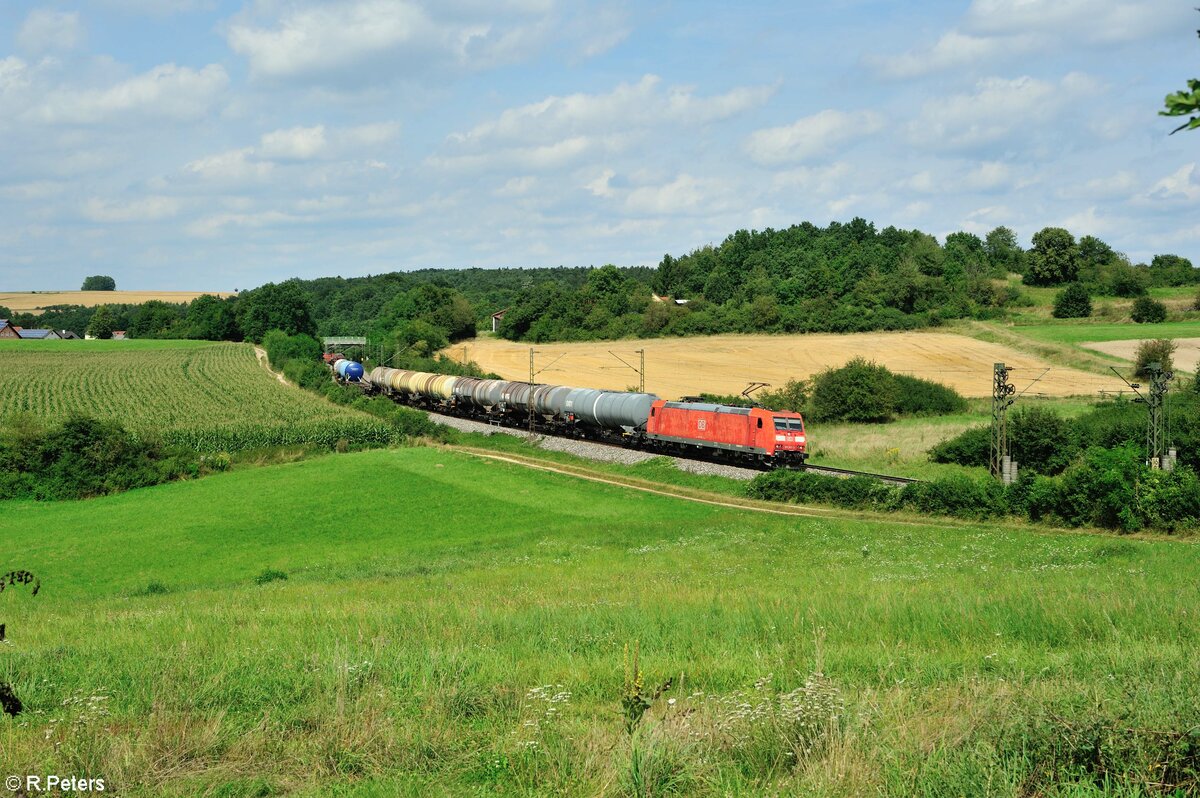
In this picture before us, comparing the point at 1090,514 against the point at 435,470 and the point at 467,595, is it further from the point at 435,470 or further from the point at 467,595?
the point at 435,470

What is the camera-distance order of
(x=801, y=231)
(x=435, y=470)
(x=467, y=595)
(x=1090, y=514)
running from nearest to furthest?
(x=467, y=595), (x=1090, y=514), (x=435, y=470), (x=801, y=231)

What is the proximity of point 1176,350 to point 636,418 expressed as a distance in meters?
53.0

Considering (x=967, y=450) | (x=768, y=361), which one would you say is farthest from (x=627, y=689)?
(x=768, y=361)

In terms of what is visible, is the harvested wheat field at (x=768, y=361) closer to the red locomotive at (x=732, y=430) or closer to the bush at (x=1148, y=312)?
the bush at (x=1148, y=312)

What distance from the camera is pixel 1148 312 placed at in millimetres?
102062

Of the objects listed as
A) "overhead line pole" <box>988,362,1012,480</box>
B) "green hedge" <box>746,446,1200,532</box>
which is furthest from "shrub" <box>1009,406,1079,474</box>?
"green hedge" <box>746,446,1200,532</box>

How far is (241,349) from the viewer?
449 ft

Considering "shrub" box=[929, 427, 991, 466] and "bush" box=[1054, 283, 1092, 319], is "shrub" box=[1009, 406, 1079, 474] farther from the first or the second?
"bush" box=[1054, 283, 1092, 319]

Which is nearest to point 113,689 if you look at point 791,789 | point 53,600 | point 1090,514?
point 791,789

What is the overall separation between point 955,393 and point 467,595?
60.8m

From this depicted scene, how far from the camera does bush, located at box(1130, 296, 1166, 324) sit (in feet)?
334

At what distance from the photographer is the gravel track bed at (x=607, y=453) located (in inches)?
1946

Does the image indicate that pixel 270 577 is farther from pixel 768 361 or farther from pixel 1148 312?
pixel 1148 312

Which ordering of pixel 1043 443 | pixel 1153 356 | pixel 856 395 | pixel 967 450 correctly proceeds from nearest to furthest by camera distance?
pixel 1043 443, pixel 967 450, pixel 856 395, pixel 1153 356
